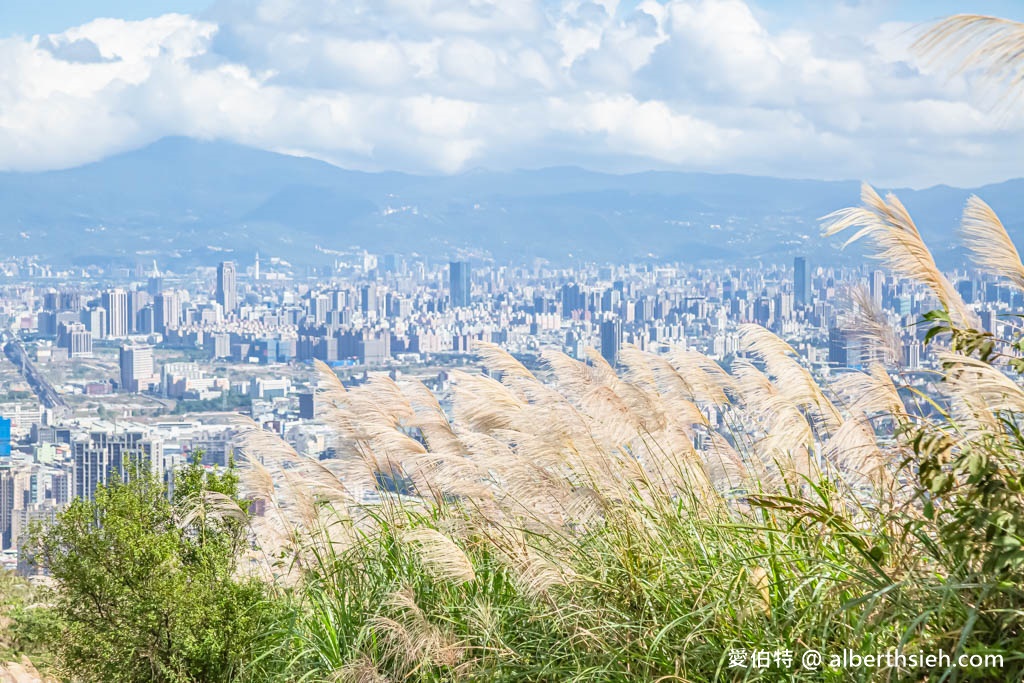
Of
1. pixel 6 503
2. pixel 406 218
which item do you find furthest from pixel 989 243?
pixel 406 218

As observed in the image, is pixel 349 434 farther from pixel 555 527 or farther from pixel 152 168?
pixel 152 168

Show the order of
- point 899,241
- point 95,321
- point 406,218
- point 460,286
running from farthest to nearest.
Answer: point 406,218 < point 460,286 < point 95,321 < point 899,241

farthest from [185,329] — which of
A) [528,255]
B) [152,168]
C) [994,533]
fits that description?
[152,168]

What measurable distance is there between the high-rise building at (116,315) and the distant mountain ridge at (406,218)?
30814mm

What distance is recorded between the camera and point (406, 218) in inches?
5281

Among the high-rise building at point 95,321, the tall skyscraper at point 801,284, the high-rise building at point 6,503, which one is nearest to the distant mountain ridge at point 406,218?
the tall skyscraper at point 801,284

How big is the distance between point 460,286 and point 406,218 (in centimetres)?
4369

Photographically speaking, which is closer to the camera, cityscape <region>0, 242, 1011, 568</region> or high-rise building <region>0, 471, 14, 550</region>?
cityscape <region>0, 242, 1011, 568</region>

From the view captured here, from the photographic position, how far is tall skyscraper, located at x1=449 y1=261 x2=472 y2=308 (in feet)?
295

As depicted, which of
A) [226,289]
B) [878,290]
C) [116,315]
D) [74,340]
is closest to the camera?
[878,290]

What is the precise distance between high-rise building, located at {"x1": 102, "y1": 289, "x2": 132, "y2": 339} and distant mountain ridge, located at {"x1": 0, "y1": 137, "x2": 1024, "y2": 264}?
101 feet

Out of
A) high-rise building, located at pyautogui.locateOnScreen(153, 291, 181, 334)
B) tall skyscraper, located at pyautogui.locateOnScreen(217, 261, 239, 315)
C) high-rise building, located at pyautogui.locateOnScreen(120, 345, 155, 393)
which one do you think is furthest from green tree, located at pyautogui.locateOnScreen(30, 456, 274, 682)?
tall skyscraper, located at pyautogui.locateOnScreen(217, 261, 239, 315)

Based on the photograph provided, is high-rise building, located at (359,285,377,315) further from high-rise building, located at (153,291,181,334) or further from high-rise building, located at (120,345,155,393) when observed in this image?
high-rise building, located at (120,345,155,393)

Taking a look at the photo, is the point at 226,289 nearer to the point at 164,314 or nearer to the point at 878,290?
the point at 164,314
